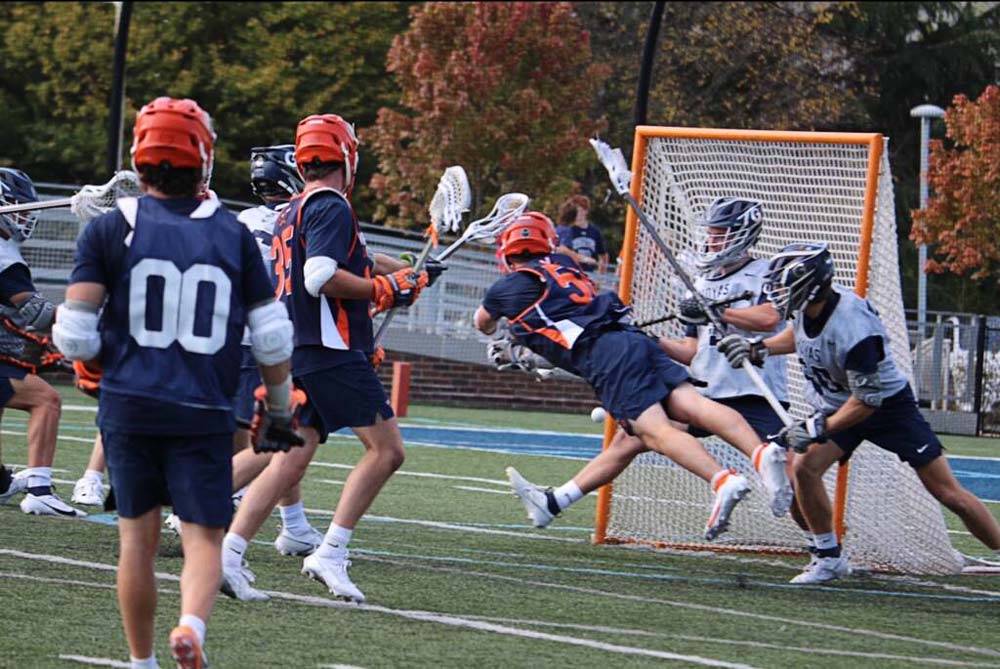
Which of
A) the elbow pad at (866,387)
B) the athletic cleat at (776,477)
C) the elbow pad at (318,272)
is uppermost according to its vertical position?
the elbow pad at (318,272)

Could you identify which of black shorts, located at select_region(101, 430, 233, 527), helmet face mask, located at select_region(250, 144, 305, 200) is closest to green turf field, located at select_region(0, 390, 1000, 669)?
black shorts, located at select_region(101, 430, 233, 527)

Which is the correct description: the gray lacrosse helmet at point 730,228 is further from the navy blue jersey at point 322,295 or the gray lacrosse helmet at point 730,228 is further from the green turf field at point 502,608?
the navy blue jersey at point 322,295

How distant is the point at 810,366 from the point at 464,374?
15.5 meters

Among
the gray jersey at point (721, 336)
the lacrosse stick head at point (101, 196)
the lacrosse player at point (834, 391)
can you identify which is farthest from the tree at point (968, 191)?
the lacrosse stick head at point (101, 196)

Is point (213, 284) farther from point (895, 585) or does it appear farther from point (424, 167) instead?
point (424, 167)

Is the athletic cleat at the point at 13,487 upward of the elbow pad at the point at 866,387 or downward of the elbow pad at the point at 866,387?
downward

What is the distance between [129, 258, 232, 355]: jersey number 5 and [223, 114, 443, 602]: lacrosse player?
1767mm

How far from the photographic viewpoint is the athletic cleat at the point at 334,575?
674 centimetres

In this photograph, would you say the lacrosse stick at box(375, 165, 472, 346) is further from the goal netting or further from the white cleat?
the white cleat

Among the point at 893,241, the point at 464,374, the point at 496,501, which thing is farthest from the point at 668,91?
the point at 893,241

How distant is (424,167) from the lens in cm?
2800

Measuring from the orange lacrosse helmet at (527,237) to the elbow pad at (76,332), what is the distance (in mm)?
3429

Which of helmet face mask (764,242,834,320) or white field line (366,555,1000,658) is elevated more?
helmet face mask (764,242,834,320)

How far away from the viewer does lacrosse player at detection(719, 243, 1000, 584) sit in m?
7.39
